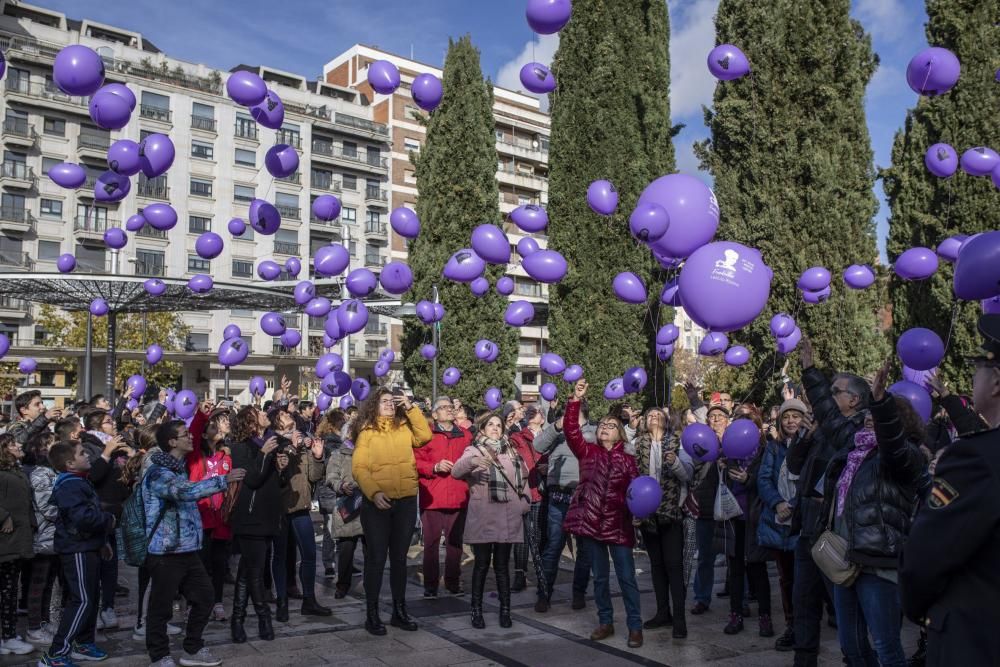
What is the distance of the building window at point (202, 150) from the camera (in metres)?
49.5

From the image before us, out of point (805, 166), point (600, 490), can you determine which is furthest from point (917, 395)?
point (805, 166)

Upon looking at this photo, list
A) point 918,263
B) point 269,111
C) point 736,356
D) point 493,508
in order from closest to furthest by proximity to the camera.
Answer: point 493,508 < point 269,111 < point 918,263 < point 736,356

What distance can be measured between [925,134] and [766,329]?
4895mm

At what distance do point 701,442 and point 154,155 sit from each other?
646 cm

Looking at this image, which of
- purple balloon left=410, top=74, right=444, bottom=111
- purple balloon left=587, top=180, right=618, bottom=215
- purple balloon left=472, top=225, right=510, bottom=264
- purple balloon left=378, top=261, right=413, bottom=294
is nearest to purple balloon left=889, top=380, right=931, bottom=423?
purple balloon left=587, top=180, right=618, bottom=215

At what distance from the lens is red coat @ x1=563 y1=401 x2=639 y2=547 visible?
6.35m

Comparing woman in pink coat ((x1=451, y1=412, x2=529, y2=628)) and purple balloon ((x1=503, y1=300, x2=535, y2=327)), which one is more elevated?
purple balloon ((x1=503, y1=300, x2=535, y2=327))

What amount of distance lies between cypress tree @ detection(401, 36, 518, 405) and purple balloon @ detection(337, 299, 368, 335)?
34.3ft

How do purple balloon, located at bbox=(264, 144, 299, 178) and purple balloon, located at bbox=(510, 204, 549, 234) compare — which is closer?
purple balloon, located at bbox=(264, 144, 299, 178)

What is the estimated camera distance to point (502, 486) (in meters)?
7.02

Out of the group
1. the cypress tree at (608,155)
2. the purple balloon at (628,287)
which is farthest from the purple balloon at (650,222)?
the cypress tree at (608,155)

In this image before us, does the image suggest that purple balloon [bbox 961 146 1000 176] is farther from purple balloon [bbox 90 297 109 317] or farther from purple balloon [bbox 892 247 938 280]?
purple balloon [bbox 90 297 109 317]

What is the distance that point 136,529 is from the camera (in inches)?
222

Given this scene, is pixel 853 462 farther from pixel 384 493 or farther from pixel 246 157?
pixel 246 157
